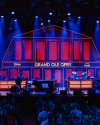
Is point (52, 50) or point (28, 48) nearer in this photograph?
point (28, 48)

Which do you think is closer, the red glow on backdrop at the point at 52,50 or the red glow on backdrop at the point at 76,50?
the red glow on backdrop at the point at 76,50

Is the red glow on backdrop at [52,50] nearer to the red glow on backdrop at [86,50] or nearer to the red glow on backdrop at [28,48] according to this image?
the red glow on backdrop at [28,48]

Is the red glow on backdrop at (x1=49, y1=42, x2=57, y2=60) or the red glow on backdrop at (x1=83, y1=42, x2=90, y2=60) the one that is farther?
the red glow on backdrop at (x1=49, y1=42, x2=57, y2=60)

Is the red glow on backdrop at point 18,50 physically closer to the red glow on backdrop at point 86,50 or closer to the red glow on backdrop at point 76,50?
the red glow on backdrop at point 76,50

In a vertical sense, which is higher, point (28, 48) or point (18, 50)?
point (28, 48)

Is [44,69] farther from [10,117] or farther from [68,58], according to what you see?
[10,117]

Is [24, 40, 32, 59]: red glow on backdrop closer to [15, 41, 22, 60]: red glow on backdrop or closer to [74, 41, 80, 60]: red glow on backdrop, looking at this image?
[15, 41, 22, 60]: red glow on backdrop

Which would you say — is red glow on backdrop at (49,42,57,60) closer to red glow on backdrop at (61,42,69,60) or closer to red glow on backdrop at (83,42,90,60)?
red glow on backdrop at (61,42,69,60)

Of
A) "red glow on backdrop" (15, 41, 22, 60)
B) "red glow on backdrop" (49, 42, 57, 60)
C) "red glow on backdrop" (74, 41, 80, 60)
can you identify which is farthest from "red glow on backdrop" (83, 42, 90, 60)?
"red glow on backdrop" (15, 41, 22, 60)

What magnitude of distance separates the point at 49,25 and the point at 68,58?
11.4 feet

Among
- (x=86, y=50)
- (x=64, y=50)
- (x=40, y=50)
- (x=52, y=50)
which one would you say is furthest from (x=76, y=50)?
(x=40, y=50)

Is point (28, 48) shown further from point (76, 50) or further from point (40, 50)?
point (76, 50)

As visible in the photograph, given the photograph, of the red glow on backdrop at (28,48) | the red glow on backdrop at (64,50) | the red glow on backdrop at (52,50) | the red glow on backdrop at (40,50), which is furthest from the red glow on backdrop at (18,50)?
the red glow on backdrop at (64,50)

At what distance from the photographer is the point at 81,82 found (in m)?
15.8
